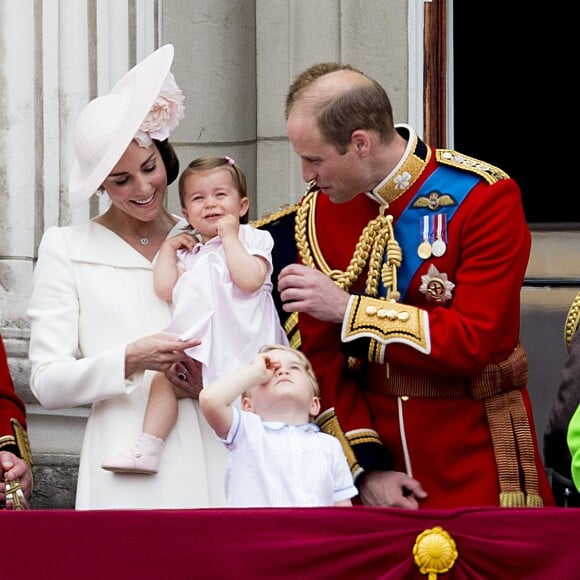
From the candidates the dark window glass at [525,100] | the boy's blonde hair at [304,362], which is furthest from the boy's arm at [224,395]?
the dark window glass at [525,100]

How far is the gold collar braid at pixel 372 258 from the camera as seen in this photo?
4.01 metres

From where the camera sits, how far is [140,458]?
399 centimetres

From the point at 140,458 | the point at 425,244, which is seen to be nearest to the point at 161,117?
the point at 425,244

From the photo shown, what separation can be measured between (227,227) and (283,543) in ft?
3.06

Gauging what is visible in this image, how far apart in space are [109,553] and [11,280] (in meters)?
2.29

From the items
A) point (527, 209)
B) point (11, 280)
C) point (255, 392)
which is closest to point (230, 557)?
point (255, 392)

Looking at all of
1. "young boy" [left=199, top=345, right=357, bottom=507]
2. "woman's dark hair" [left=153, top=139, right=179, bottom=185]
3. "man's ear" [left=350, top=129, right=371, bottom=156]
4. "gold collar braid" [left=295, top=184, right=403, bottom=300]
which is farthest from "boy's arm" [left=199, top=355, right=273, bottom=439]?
"woman's dark hair" [left=153, top=139, right=179, bottom=185]

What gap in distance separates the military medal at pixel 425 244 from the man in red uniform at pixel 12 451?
3.58ft

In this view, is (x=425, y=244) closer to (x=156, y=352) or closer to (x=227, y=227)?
(x=227, y=227)

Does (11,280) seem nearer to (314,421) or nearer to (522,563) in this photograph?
(314,421)

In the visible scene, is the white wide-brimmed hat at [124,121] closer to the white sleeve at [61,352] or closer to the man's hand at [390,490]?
the white sleeve at [61,352]

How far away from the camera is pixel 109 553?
345cm

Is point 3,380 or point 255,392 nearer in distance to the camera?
point 255,392

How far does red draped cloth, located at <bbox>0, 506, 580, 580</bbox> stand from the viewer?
3.41 meters
